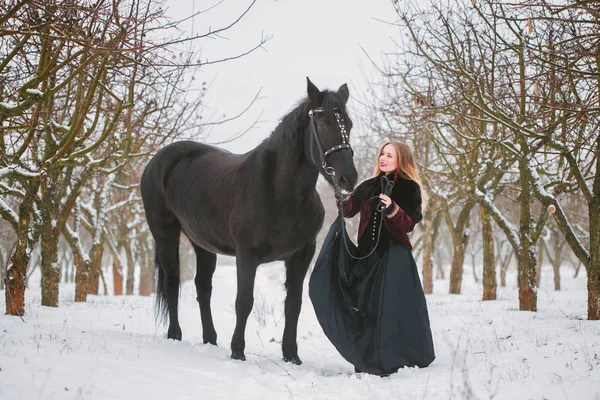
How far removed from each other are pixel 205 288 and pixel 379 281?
8.00ft

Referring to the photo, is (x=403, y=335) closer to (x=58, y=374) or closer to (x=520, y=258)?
(x=58, y=374)

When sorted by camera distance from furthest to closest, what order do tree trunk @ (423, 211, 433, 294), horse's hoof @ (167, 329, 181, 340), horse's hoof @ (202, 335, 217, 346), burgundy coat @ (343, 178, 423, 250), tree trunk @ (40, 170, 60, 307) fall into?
1. tree trunk @ (423, 211, 433, 294)
2. tree trunk @ (40, 170, 60, 307)
3. horse's hoof @ (167, 329, 181, 340)
4. horse's hoof @ (202, 335, 217, 346)
5. burgundy coat @ (343, 178, 423, 250)

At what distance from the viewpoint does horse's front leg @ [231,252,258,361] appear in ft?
15.4

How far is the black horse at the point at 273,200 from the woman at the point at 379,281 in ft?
1.25

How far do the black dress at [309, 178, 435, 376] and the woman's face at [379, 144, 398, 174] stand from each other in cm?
43

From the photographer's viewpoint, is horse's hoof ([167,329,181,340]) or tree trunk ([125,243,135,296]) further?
tree trunk ([125,243,135,296])

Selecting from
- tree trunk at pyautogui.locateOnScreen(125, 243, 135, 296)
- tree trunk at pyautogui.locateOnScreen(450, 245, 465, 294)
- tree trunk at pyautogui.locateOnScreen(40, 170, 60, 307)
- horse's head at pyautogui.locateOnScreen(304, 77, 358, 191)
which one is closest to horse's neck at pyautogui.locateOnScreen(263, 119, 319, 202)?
horse's head at pyautogui.locateOnScreen(304, 77, 358, 191)

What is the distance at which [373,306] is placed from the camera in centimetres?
442

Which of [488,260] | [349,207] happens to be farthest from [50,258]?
[488,260]

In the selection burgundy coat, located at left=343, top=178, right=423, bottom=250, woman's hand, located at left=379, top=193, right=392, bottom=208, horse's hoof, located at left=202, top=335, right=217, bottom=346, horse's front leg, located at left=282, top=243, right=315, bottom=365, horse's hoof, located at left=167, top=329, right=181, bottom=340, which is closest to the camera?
woman's hand, located at left=379, top=193, right=392, bottom=208

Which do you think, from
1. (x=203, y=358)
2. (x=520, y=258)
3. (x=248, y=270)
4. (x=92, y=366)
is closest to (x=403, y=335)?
(x=248, y=270)

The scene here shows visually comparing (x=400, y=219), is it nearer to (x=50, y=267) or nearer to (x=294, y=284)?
(x=294, y=284)

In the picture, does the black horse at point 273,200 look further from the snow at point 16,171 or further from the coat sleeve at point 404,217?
the snow at point 16,171

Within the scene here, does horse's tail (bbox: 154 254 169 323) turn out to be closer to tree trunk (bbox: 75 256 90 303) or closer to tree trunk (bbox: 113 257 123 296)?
tree trunk (bbox: 75 256 90 303)
